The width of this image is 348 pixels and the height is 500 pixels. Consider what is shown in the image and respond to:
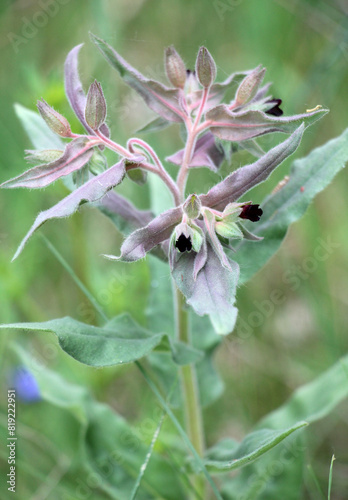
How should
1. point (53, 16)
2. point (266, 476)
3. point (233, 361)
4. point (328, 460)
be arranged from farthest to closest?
point (53, 16), point (233, 361), point (328, 460), point (266, 476)

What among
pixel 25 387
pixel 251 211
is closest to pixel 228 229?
pixel 251 211

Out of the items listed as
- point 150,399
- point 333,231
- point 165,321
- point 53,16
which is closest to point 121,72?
point 165,321

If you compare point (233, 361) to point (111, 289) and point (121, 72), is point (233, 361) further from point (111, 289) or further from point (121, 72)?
point (121, 72)

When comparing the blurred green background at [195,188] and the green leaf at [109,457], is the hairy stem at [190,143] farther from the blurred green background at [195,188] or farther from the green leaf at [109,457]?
the green leaf at [109,457]

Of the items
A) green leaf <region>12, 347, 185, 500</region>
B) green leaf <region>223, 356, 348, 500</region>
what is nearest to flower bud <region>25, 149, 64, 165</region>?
green leaf <region>12, 347, 185, 500</region>

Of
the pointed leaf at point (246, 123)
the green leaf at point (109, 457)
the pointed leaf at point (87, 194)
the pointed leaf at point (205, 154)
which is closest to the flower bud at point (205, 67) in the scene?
the pointed leaf at point (246, 123)

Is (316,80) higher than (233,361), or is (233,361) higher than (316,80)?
(316,80)

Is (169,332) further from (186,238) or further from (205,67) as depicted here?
(205,67)
